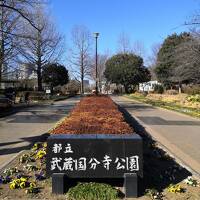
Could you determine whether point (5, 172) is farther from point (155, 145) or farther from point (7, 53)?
point (7, 53)

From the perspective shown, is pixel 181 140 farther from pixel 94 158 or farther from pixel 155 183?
pixel 94 158

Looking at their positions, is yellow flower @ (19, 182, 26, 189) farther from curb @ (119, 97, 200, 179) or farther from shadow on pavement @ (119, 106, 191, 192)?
curb @ (119, 97, 200, 179)

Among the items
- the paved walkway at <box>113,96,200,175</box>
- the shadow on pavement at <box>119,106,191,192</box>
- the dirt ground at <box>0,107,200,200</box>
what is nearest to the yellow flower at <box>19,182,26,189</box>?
the dirt ground at <box>0,107,200,200</box>

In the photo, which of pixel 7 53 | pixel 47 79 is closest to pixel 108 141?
pixel 7 53

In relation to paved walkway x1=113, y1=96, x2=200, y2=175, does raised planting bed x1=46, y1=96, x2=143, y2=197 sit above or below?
above

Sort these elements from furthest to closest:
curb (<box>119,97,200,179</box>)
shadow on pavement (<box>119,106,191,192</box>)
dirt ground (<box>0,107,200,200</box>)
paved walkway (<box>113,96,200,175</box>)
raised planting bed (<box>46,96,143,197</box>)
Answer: paved walkway (<box>113,96,200,175</box>) → curb (<box>119,97,200,179</box>) → shadow on pavement (<box>119,106,191,192</box>) → raised planting bed (<box>46,96,143,197</box>) → dirt ground (<box>0,107,200,200</box>)

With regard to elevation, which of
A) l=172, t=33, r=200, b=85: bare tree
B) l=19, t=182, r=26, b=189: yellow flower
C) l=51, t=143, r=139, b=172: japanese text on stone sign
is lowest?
l=19, t=182, r=26, b=189: yellow flower

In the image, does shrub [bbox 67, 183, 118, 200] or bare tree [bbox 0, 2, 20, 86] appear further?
bare tree [bbox 0, 2, 20, 86]

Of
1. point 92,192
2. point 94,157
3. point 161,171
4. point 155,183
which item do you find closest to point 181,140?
point 161,171

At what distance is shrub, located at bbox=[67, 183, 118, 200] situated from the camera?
684 centimetres

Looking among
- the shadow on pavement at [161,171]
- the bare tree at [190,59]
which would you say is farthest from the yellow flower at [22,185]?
the bare tree at [190,59]

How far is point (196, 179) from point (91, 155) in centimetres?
211

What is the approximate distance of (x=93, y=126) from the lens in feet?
34.1

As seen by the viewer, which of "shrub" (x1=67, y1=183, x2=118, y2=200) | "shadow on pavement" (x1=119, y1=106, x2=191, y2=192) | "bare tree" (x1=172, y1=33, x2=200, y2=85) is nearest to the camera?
"shrub" (x1=67, y1=183, x2=118, y2=200)
